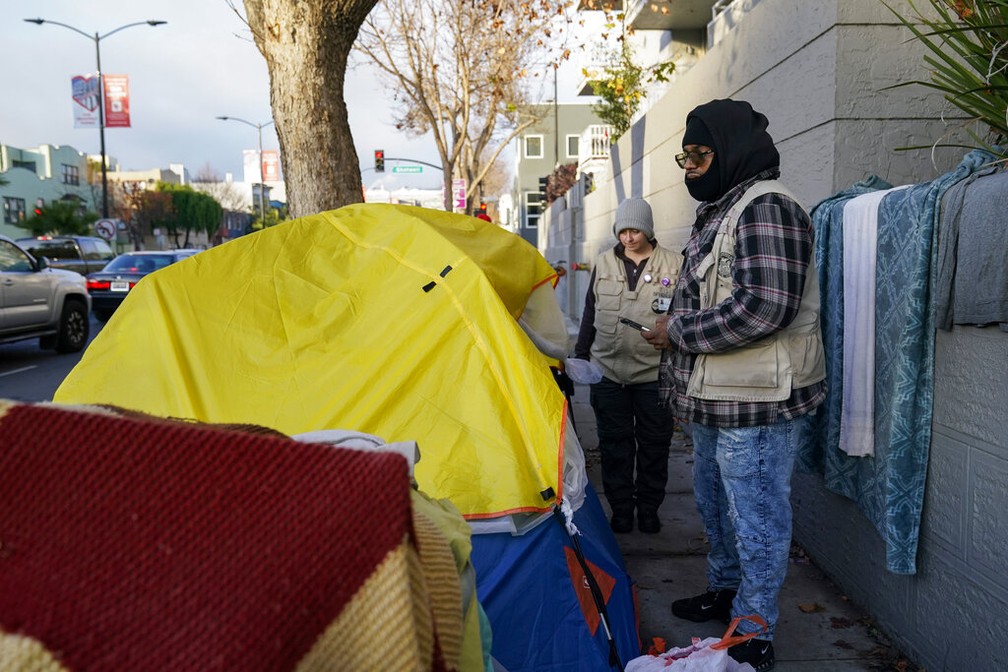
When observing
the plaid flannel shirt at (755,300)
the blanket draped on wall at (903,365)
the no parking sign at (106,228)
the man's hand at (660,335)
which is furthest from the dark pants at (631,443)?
the no parking sign at (106,228)

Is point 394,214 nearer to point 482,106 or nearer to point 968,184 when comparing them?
point 968,184

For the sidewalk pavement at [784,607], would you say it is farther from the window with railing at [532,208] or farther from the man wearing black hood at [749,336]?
the window with railing at [532,208]

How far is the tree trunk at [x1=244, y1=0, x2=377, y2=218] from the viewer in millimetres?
5645

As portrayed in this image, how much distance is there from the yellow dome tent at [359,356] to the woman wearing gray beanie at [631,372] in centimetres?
121

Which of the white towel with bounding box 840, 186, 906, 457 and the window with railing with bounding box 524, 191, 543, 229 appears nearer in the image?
the white towel with bounding box 840, 186, 906, 457

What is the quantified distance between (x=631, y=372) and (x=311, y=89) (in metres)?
Result: 3.37

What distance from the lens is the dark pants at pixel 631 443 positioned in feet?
14.4

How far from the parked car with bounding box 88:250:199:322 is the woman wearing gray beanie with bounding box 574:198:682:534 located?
13.2 meters

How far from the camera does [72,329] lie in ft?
40.2

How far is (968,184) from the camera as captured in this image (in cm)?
257

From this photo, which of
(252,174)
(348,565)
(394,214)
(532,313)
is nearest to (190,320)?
(394,214)

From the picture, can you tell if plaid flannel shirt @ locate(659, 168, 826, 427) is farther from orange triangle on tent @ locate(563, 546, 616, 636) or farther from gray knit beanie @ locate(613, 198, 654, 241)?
gray knit beanie @ locate(613, 198, 654, 241)

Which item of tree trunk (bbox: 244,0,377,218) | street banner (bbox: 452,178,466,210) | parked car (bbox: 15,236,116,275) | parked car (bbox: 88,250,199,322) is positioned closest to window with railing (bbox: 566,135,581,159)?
street banner (bbox: 452,178,466,210)

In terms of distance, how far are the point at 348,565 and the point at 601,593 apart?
2.13m
